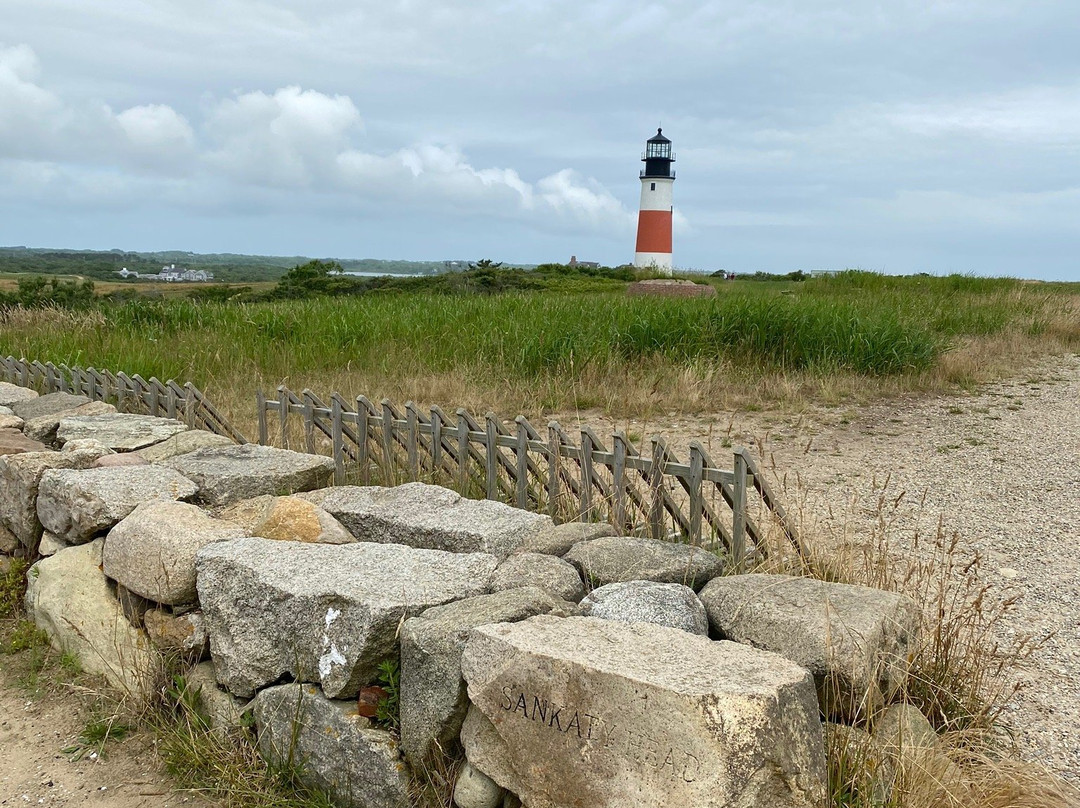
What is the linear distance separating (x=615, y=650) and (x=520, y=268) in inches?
1340

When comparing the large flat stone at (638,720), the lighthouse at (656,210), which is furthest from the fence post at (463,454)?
the lighthouse at (656,210)

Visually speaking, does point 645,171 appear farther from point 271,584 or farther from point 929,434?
point 271,584

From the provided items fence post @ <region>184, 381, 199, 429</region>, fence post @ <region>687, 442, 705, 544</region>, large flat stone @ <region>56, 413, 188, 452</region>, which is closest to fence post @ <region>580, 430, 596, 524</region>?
fence post @ <region>687, 442, 705, 544</region>

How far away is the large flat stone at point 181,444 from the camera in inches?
209

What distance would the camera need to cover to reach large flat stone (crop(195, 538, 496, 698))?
9.59 ft

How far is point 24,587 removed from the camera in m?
4.76

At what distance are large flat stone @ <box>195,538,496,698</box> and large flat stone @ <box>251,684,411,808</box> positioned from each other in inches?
3.0

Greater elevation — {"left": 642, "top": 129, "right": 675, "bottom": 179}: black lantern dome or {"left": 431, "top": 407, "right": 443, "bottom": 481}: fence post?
{"left": 642, "top": 129, "right": 675, "bottom": 179}: black lantern dome

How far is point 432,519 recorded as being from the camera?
396 centimetres

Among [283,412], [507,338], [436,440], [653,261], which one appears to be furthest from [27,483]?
[653,261]

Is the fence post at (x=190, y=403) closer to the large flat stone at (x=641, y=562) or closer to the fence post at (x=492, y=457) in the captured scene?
the fence post at (x=492, y=457)

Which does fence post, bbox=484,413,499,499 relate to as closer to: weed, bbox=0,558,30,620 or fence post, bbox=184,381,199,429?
weed, bbox=0,558,30,620

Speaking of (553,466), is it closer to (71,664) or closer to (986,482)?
(71,664)

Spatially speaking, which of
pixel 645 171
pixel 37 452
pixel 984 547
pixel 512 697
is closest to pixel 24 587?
pixel 37 452
